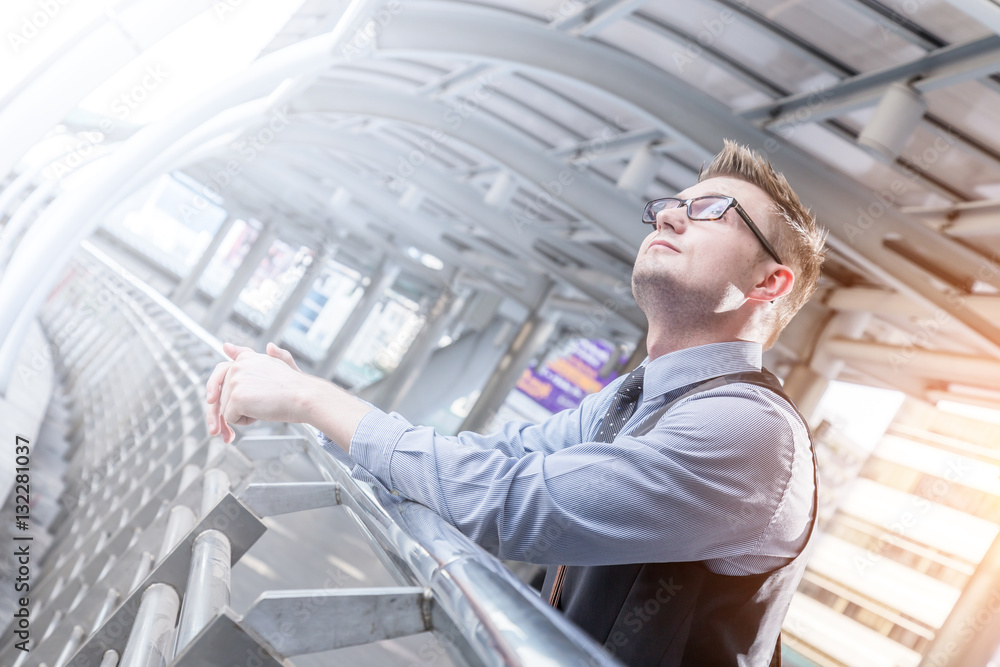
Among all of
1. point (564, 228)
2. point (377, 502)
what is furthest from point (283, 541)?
point (564, 228)

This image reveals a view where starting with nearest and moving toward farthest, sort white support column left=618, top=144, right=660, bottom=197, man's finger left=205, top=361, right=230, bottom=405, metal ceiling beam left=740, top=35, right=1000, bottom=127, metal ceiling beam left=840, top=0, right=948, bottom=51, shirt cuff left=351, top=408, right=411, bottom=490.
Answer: shirt cuff left=351, top=408, right=411, bottom=490 → man's finger left=205, top=361, right=230, bottom=405 → metal ceiling beam left=740, top=35, right=1000, bottom=127 → metal ceiling beam left=840, top=0, right=948, bottom=51 → white support column left=618, top=144, right=660, bottom=197

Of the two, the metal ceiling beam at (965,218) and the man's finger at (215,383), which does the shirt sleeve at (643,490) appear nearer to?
the man's finger at (215,383)

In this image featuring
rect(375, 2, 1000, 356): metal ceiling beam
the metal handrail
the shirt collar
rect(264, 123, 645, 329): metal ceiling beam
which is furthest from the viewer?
rect(264, 123, 645, 329): metal ceiling beam

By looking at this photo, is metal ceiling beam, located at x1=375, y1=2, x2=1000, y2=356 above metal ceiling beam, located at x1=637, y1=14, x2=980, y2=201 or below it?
below

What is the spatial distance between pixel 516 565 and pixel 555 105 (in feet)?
19.4

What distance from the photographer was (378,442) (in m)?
1.19

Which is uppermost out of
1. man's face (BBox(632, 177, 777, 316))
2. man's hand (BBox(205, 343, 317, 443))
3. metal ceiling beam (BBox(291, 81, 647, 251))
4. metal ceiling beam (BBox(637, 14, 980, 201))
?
metal ceiling beam (BBox(637, 14, 980, 201))

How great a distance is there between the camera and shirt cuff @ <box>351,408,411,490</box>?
1175 millimetres

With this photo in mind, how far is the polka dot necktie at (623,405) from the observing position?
4.63 feet

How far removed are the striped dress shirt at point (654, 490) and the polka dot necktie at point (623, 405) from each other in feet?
0.93

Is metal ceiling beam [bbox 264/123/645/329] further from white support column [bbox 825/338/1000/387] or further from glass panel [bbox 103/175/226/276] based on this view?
glass panel [bbox 103/175/226/276]

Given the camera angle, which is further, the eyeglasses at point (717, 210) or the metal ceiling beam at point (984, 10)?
the metal ceiling beam at point (984, 10)

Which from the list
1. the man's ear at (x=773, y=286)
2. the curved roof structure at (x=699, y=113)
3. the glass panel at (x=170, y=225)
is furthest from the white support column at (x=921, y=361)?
the glass panel at (x=170, y=225)

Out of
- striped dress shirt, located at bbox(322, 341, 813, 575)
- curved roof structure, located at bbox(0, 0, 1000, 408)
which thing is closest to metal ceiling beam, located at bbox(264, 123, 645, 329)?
curved roof structure, located at bbox(0, 0, 1000, 408)
